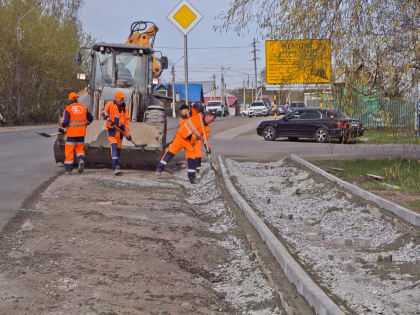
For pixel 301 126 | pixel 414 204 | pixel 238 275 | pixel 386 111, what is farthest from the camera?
pixel 301 126

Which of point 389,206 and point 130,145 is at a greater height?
point 130,145

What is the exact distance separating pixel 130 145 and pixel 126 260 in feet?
22.4

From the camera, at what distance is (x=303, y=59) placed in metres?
10.2

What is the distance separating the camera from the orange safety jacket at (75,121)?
11.5m

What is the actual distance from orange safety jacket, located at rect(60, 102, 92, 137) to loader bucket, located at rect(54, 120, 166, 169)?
628mm

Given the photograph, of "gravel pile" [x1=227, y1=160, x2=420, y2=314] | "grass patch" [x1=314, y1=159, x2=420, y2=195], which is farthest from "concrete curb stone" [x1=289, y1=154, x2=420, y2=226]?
"grass patch" [x1=314, y1=159, x2=420, y2=195]

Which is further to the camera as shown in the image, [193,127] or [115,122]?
[115,122]

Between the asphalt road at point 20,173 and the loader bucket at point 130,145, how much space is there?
0.79 meters

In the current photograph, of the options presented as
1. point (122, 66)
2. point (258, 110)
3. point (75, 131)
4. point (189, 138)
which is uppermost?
point (122, 66)

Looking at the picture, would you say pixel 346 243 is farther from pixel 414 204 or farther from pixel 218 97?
pixel 218 97

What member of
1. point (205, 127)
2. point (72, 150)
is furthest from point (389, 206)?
point (72, 150)

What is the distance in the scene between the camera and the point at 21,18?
117 ft

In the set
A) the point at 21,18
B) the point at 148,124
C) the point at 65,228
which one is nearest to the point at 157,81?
the point at 148,124

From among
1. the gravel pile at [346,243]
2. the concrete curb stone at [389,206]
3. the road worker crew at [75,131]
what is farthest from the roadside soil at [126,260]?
the road worker crew at [75,131]
